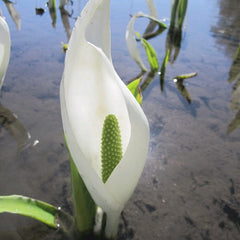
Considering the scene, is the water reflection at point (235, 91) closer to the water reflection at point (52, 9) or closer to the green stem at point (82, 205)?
the green stem at point (82, 205)

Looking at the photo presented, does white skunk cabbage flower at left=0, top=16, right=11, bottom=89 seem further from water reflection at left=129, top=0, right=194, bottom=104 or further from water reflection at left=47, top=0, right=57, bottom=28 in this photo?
water reflection at left=47, top=0, right=57, bottom=28

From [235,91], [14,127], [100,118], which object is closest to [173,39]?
[235,91]

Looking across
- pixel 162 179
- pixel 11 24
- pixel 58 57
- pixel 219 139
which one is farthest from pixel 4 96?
pixel 11 24

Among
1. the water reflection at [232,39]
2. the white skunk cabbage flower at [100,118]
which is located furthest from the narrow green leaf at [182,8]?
the white skunk cabbage flower at [100,118]

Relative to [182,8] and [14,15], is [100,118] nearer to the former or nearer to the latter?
[182,8]

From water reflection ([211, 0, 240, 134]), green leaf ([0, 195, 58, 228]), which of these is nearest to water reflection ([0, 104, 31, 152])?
green leaf ([0, 195, 58, 228])

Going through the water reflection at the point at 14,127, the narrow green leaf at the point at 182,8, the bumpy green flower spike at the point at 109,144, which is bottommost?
the water reflection at the point at 14,127

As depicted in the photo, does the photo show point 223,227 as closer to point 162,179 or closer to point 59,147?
point 162,179
